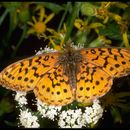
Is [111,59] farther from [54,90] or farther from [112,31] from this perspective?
[112,31]

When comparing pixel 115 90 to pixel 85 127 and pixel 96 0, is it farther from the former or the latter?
pixel 96 0

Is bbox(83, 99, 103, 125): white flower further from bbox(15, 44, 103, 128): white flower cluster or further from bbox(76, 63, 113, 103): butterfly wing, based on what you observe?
bbox(76, 63, 113, 103): butterfly wing

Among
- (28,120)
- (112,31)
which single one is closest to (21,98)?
(28,120)

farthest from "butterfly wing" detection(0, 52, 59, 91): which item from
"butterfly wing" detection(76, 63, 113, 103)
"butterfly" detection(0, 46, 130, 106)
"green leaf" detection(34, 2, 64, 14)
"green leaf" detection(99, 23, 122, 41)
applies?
"green leaf" detection(34, 2, 64, 14)

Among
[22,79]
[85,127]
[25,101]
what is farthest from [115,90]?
[22,79]

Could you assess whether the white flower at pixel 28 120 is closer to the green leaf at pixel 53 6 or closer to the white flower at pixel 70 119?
the white flower at pixel 70 119

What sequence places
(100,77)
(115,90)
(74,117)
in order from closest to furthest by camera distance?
(100,77), (74,117), (115,90)

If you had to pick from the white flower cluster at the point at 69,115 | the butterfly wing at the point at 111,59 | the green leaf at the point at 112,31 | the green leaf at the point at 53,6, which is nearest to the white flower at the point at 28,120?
the white flower cluster at the point at 69,115
